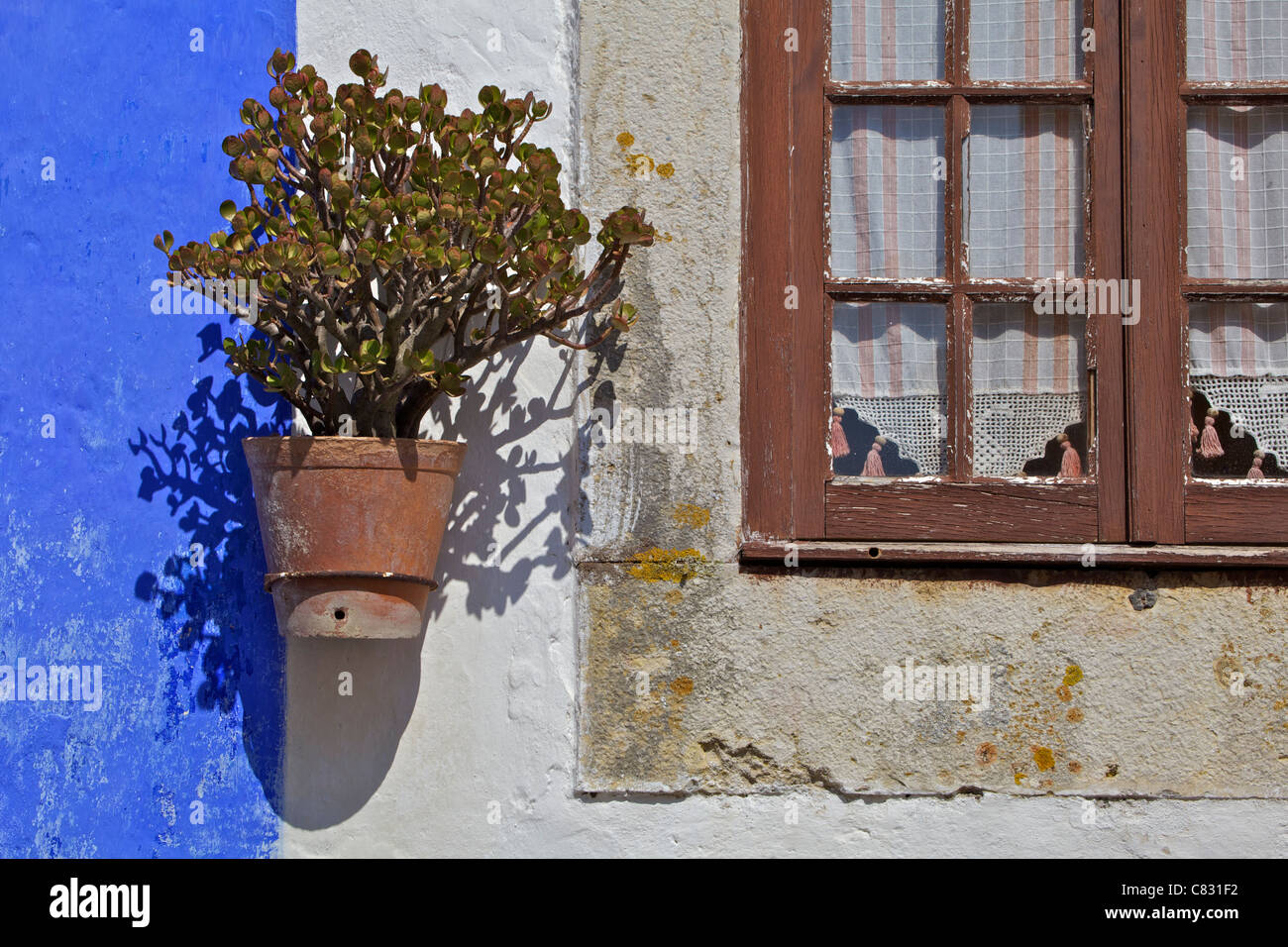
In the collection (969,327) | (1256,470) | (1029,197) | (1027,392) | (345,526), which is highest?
(1029,197)

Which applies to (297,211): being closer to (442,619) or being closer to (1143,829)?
(442,619)

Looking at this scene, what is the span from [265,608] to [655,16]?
1.58 m

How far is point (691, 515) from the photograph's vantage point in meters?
2.59

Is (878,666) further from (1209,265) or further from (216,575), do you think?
(216,575)

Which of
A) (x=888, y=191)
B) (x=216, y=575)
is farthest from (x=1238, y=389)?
(x=216, y=575)

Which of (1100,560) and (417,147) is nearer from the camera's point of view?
(417,147)

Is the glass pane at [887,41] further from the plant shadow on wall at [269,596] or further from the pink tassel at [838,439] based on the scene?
the plant shadow on wall at [269,596]

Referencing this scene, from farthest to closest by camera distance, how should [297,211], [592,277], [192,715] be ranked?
1. [192,715]
2. [592,277]
3. [297,211]

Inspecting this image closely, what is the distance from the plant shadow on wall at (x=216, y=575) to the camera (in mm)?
2574

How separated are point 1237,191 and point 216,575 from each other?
2.47 meters

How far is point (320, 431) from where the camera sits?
2412 mm

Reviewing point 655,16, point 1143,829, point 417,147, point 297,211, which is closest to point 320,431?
point 297,211

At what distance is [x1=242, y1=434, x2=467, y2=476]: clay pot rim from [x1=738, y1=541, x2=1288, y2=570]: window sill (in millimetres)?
727
